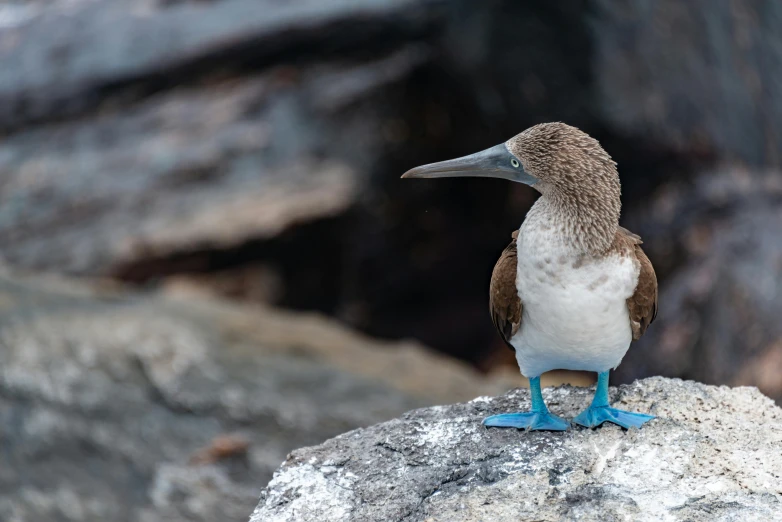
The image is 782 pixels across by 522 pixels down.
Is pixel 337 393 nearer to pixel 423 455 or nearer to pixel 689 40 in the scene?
pixel 423 455

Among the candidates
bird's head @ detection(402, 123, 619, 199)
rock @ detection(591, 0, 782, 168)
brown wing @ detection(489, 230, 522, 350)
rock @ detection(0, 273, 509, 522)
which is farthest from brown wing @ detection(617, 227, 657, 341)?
rock @ detection(591, 0, 782, 168)

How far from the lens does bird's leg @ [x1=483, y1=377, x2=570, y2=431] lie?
376 centimetres

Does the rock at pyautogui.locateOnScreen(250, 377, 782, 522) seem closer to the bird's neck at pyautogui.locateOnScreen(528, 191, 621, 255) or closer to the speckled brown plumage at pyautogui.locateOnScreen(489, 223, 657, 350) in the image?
the speckled brown plumage at pyautogui.locateOnScreen(489, 223, 657, 350)

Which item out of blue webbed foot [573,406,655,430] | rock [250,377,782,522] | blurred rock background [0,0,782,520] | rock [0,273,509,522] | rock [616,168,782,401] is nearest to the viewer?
rock [250,377,782,522]

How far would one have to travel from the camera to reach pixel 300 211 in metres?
9.40

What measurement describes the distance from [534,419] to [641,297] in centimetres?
68

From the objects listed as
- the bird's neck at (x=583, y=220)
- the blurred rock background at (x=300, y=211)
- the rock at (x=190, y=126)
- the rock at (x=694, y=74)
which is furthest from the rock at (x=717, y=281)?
the bird's neck at (x=583, y=220)

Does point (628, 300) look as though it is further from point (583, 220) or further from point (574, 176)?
point (574, 176)

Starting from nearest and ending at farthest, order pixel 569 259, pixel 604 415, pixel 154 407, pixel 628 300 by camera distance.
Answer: pixel 569 259 < pixel 628 300 < pixel 604 415 < pixel 154 407

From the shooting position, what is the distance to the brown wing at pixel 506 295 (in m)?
3.63

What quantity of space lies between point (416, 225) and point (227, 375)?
344 cm

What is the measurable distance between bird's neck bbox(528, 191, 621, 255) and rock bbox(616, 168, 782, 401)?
14.9 feet

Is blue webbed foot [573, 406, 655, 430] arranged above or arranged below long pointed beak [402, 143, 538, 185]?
below

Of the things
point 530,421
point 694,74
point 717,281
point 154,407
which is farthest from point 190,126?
point 530,421
